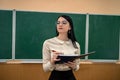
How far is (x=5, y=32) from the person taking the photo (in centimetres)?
315

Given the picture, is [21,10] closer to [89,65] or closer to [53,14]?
[53,14]

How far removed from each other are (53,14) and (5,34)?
37.7 inches

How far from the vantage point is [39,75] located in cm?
329

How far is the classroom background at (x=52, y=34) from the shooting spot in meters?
3.17

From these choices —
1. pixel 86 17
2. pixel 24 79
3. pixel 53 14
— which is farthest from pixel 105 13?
pixel 24 79

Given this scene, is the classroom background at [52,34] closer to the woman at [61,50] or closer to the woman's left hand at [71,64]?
the woman at [61,50]

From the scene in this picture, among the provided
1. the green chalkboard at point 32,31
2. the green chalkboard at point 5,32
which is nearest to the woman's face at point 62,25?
the green chalkboard at point 32,31

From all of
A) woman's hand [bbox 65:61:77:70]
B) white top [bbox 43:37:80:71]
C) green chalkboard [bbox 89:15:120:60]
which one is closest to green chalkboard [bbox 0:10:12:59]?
green chalkboard [bbox 89:15:120:60]

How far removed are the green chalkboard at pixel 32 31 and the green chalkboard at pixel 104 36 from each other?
2.57ft

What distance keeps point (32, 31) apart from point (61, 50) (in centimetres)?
160

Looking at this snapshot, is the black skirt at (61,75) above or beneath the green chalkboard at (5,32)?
beneath

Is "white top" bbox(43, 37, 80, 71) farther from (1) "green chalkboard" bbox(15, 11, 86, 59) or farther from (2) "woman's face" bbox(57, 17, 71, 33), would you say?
(1) "green chalkboard" bbox(15, 11, 86, 59)

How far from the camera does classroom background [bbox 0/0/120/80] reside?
125 inches

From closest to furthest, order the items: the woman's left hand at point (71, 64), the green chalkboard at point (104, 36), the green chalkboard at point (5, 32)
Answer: the woman's left hand at point (71, 64)
the green chalkboard at point (5, 32)
the green chalkboard at point (104, 36)
